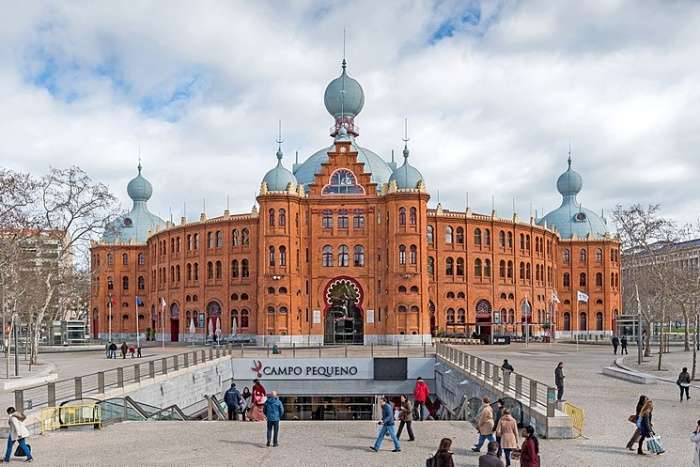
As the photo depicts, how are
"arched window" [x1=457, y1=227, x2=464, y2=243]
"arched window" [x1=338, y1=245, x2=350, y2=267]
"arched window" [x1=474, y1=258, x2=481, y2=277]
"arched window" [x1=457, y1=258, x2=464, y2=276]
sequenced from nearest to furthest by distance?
"arched window" [x1=338, y1=245, x2=350, y2=267]
"arched window" [x1=457, y1=258, x2=464, y2=276]
"arched window" [x1=457, y1=227, x2=464, y2=243]
"arched window" [x1=474, y1=258, x2=481, y2=277]

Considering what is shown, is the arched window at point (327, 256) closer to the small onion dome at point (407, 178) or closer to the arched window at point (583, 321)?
the small onion dome at point (407, 178)

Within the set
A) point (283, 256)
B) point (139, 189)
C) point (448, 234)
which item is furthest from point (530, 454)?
point (139, 189)

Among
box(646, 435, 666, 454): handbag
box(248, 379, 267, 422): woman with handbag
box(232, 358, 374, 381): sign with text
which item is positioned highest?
box(646, 435, 666, 454): handbag

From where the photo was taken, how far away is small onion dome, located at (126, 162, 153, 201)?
104938 mm

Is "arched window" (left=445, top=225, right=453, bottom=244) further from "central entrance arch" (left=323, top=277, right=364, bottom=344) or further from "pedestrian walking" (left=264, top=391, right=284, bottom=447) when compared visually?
"pedestrian walking" (left=264, top=391, right=284, bottom=447)

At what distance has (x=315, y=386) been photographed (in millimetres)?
50906

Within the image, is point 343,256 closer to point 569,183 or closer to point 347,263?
point 347,263

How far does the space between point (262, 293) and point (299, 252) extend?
206 inches

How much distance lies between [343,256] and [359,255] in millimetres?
1535

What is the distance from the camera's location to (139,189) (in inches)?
4129

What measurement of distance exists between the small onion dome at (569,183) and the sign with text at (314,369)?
200ft

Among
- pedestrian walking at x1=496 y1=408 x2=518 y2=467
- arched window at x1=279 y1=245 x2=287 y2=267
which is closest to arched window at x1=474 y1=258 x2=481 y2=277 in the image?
arched window at x1=279 y1=245 x2=287 y2=267

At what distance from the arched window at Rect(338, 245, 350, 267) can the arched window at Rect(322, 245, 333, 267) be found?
760mm

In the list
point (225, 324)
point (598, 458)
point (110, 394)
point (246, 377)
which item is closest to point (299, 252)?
point (225, 324)
